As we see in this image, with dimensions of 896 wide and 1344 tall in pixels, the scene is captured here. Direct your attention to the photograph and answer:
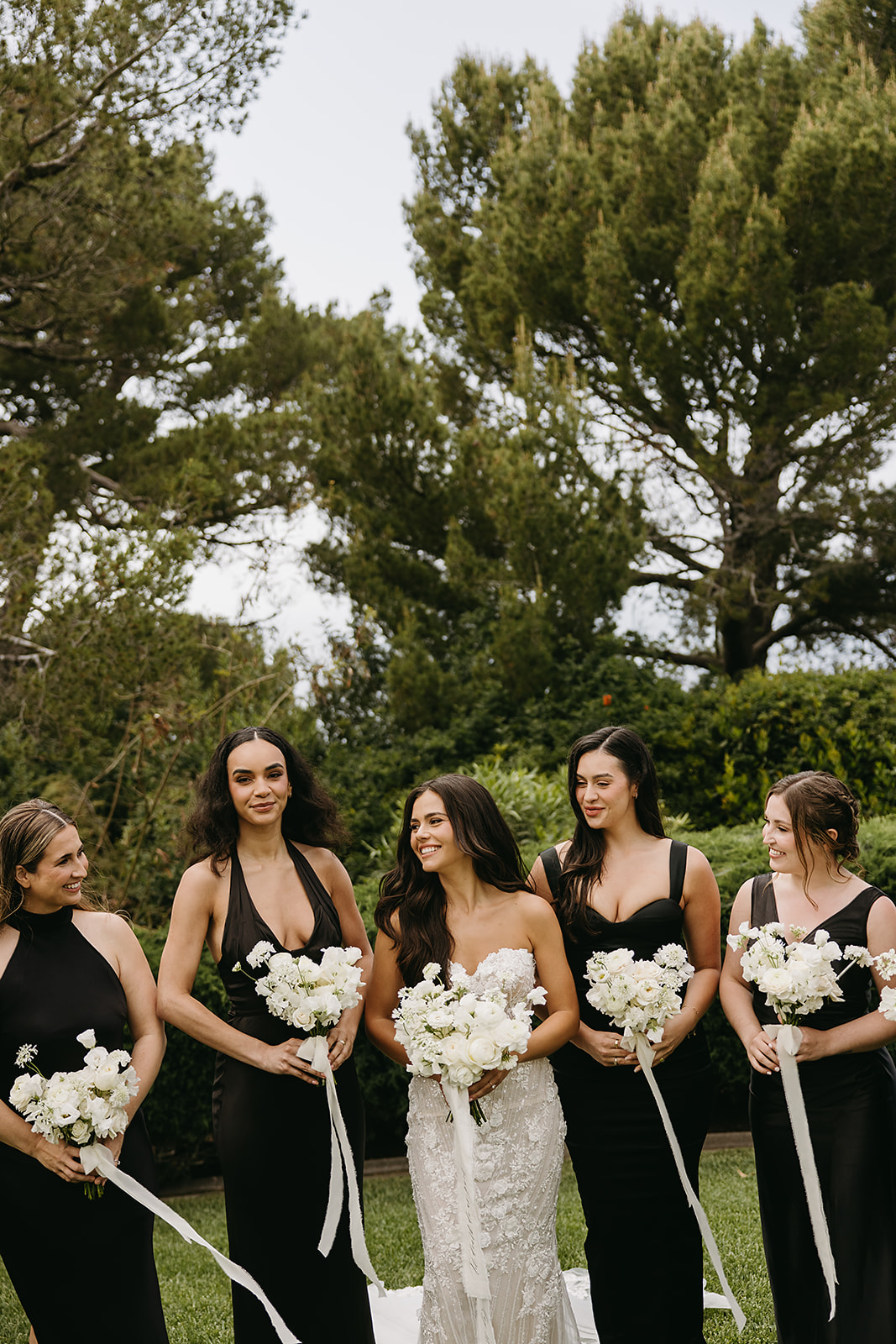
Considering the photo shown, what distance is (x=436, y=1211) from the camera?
363 cm

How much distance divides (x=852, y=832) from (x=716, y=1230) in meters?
3.06

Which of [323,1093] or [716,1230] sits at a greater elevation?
[323,1093]

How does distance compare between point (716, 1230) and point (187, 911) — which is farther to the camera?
point (716, 1230)

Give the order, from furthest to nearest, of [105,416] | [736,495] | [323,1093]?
[105,416] < [736,495] < [323,1093]

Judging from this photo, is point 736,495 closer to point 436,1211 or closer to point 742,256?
point 742,256

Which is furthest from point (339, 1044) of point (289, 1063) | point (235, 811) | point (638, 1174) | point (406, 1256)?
point (406, 1256)

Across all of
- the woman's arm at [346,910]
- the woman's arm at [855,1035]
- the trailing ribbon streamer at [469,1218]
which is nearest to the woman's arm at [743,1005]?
the woman's arm at [855,1035]

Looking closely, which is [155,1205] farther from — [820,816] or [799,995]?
[820,816]

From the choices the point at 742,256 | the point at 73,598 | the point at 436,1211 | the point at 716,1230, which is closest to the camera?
the point at 436,1211

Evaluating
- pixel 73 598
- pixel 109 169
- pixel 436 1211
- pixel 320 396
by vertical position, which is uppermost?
→ pixel 109 169

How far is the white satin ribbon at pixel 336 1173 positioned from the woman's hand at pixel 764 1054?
4.43ft

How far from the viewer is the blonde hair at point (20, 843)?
3.66 metres

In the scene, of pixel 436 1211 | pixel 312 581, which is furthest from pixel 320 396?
pixel 436 1211

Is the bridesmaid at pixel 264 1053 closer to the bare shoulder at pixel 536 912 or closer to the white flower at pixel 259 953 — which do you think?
the white flower at pixel 259 953
